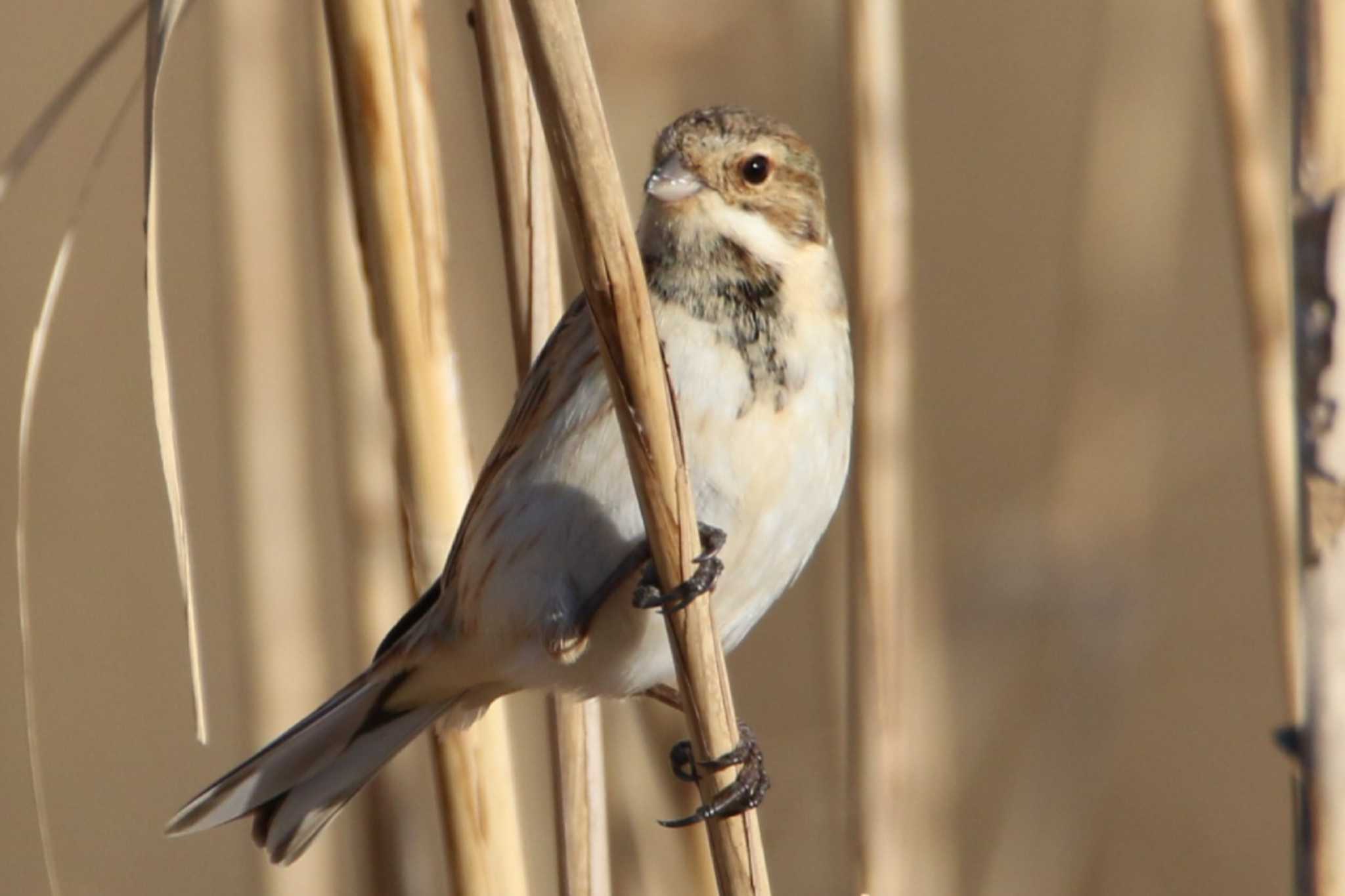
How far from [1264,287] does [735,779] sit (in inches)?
37.7

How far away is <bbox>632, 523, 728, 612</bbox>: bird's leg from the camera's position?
1409 mm

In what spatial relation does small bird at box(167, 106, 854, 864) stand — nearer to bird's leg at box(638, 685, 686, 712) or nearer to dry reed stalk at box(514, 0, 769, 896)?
bird's leg at box(638, 685, 686, 712)

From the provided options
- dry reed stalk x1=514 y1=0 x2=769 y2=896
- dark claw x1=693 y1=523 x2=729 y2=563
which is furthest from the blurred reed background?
dry reed stalk x1=514 y1=0 x2=769 y2=896

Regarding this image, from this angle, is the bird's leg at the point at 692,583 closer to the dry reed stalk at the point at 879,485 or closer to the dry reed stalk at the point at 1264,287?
the dry reed stalk at the point at 879,485

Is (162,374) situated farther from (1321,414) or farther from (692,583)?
(1321,414)

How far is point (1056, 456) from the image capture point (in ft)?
9.64

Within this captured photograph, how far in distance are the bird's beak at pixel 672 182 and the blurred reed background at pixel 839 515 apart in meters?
0.25

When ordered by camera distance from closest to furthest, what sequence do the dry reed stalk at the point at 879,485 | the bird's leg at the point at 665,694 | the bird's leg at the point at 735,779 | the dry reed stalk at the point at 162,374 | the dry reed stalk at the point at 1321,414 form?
the dry reed stalk at the point at 162,374 → the bird's leg at the point at 735,779 → the dry reed stalk at the point at 1321,414 → the dry reed stalk at the point at 879,485 → the bird's leg at the point at 665,694

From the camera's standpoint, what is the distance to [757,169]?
207 centimetres

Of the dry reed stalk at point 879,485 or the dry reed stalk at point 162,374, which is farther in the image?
the dry reed stalk at point 879,485

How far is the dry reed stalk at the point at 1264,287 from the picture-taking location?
197cm

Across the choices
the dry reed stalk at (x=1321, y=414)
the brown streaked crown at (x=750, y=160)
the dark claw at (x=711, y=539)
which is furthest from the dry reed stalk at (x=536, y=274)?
the dry reed stalk at (x=1321, y=414)

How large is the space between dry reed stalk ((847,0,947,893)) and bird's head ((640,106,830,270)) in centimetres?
8

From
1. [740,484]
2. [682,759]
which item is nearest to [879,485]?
[740,484]
